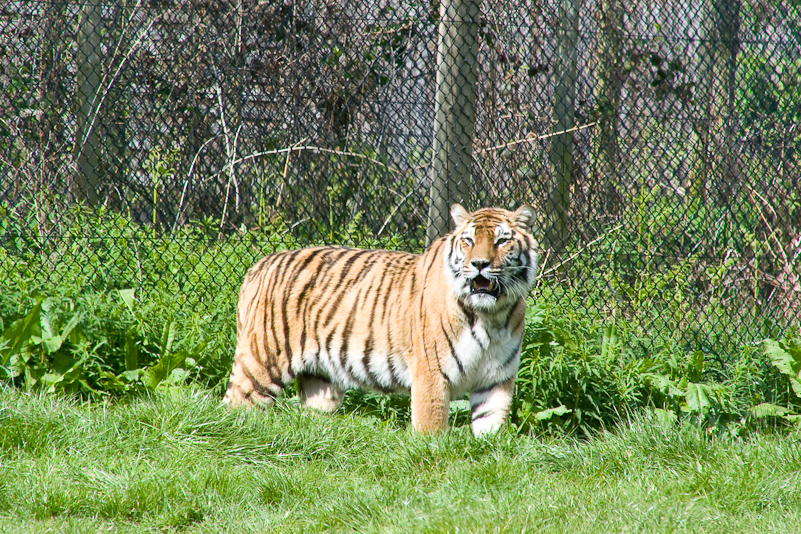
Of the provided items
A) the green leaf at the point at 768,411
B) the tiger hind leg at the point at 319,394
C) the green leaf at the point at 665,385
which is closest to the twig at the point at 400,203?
the tiger hind leg at the point at 319,394

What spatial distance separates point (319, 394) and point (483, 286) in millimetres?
1186

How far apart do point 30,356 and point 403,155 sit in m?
2.91

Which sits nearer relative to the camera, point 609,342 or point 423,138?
point 609,342

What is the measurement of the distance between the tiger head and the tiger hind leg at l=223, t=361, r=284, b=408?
1149 millimetres

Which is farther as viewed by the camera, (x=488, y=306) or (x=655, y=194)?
(x=655, y=194)

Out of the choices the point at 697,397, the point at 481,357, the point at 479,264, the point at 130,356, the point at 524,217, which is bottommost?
the point at 697,397

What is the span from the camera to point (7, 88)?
5.59 metres

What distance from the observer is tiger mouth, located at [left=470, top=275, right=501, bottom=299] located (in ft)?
11.8

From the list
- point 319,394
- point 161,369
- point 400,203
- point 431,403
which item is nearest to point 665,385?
point 431,403

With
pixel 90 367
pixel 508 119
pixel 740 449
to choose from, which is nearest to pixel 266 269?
pixel 90 367

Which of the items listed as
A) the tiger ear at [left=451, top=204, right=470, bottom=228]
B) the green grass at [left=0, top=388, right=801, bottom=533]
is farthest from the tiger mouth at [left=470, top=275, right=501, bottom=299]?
the green grass at [left=0, top=388, right=801, bottom=533]

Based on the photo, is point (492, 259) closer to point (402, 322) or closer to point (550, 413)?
point (402, 322)

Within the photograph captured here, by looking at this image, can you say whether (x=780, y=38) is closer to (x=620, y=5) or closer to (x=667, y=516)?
(x=620, y=5)

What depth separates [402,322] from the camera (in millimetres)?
3896
